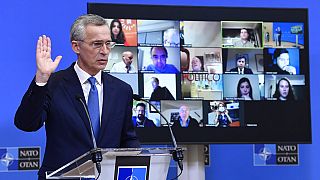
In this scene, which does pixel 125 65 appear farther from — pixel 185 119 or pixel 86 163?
pixel 86 163

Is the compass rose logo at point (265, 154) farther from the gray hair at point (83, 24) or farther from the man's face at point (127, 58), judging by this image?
the gray hair at point (83, 24)

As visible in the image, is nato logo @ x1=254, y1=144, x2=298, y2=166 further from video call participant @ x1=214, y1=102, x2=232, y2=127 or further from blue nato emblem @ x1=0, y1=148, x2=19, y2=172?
blue nato emblem @ x1=0, y1=148, x2=19, y2=172

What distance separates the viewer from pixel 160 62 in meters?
3.70

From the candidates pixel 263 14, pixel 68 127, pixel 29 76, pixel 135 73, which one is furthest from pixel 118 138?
pixel 263 14

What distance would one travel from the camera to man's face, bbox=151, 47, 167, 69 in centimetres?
369

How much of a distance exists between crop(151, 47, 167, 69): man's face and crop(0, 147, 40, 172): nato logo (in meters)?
0.81

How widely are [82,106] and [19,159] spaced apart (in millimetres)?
1127

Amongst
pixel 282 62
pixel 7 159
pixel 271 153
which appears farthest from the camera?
pixel 271 153

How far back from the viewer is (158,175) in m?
2.36

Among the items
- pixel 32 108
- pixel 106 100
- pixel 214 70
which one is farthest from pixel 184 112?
pixel 32 108

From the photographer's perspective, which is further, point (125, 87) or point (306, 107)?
point (306, 107)

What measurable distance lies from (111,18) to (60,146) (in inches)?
42.2

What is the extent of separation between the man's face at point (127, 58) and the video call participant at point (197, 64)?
0.34 meters

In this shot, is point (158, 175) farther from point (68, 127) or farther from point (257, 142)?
point (257, 142)
